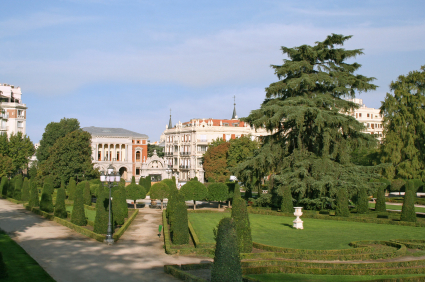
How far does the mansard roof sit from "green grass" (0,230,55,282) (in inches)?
2880

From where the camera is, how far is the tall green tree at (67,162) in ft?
176

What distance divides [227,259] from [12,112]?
290ft

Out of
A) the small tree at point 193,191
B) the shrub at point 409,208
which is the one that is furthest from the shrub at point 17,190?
the shrub at point 409,208

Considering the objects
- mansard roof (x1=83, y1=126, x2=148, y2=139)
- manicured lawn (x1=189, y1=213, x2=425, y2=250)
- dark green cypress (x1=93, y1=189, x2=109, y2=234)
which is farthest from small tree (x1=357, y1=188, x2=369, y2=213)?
mansard roof (x1=83, y1=126, x2=148, y2=139)

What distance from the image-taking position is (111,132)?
9381 cm

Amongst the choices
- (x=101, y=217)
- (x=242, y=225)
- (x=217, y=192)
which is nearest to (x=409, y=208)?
(x=242, y=225)

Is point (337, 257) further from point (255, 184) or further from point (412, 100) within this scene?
point (412, 100)

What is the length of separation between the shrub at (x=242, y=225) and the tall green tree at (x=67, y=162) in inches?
1588

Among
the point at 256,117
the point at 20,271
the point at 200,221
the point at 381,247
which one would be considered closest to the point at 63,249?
the point at 20,271

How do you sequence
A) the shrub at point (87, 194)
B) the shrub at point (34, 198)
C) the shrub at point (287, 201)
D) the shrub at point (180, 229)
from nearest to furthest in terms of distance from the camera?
the shrub at point (180, 229), the shrub at point (287, 201), the shrub at point (34, 198), the shrub at point (87, 194)

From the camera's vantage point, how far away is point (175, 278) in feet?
48.0

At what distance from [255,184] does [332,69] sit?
13.2 meters

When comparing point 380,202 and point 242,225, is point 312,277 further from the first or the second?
point 380,202

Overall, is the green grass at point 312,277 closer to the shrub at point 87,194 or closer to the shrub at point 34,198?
the shrub at point 34,198
